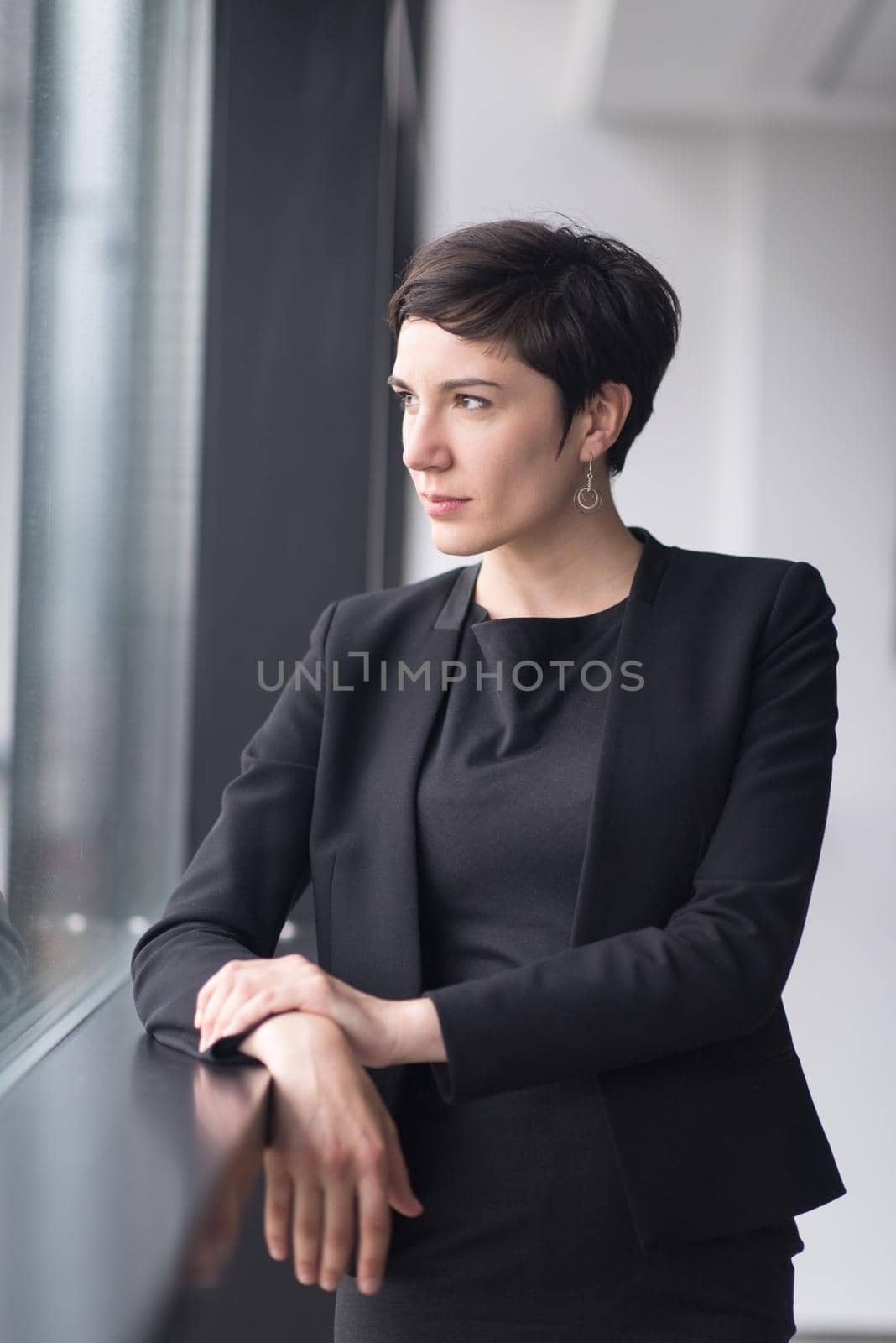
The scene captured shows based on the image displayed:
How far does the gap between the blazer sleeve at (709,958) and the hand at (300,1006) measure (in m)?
0.05

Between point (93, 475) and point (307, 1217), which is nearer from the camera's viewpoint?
point (307, 1217)

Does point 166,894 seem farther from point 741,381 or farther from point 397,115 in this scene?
point 741,381

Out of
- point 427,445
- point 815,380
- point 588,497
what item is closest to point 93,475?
point 427,445

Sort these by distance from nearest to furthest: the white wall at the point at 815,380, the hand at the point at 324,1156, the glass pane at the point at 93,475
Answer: the hand at the point at 324,1156, the glass pane at the point at 93,475, the white wall at the point at 815,380

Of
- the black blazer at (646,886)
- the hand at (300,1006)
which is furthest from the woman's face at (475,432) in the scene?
the hand at (300,1006)

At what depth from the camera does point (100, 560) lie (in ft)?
5.35

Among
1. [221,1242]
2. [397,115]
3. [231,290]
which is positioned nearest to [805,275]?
[397,115]

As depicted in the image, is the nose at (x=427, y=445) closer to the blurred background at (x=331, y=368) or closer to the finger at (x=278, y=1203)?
the blurred background at (x=331, y=368)

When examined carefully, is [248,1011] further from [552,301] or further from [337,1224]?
[552,301]

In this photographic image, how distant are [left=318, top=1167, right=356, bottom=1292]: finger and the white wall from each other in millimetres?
2231

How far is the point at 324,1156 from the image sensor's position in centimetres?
102

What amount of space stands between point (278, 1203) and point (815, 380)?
2564mm

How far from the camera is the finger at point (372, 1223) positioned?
1037 millimetres

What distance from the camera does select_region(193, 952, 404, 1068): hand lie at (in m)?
1.08
